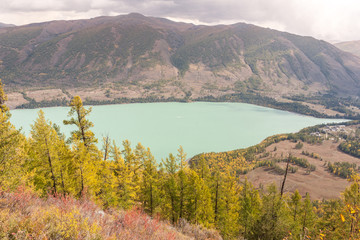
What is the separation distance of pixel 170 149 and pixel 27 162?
439 feet

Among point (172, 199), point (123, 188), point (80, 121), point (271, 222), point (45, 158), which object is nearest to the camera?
point (45, 158)

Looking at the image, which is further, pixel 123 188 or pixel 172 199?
pixel 172 199

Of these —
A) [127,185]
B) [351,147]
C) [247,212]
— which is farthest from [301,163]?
[127,185]

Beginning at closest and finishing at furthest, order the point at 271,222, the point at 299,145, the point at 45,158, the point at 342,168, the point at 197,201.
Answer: the point at 45,158 < the point at 271,222 < the point at 197,201 < the point at 342,168 < the point at 299,145

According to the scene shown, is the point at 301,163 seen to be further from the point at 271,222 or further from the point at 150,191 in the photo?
the point at 150,191

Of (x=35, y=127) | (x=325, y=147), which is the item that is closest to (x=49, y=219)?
(x=35, y=127)

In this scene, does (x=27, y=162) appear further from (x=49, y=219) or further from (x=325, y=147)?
(x=325, y=147)

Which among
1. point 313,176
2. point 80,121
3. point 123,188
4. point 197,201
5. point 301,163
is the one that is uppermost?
point 80,121

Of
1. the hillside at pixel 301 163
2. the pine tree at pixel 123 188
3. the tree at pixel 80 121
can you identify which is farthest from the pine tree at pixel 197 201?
the hillside at pixel 301 163

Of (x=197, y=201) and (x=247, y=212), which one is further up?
(x=197, y=201)

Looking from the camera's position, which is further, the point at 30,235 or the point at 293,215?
the point at 293,215

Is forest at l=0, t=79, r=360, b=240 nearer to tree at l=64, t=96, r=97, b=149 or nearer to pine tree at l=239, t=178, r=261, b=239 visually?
tree at l=64, t=96, r=97, b=149

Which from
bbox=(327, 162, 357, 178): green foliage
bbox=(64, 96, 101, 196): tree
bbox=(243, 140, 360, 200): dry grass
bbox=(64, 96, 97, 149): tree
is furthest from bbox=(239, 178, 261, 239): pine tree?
bbox=(327, 162, 357, 178): green foliage

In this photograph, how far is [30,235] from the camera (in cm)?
846
